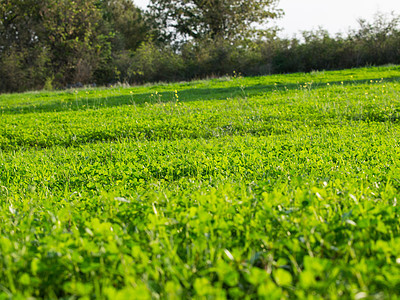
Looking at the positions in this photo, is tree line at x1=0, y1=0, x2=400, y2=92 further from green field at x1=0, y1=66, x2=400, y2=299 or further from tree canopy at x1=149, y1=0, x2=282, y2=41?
green field at x1=0, y1=66, x2=400, y2=299

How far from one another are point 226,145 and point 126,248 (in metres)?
4.38

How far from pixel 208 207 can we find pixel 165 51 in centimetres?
3250

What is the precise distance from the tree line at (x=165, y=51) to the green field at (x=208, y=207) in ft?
66.4

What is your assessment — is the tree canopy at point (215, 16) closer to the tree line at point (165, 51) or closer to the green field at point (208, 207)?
the tree line at point (165, 51)

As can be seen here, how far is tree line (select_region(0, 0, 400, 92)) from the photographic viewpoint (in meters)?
28.0

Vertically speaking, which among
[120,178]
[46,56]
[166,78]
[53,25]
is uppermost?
Result: [53,25]

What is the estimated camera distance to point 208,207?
9.05ft

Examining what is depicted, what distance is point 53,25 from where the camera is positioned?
103 feet

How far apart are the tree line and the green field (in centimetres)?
2024

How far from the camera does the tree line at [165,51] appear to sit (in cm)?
2803

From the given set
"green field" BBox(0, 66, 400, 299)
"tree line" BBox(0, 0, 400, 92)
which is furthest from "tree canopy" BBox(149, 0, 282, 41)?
"green field" BBox(0, 66, 400, 299)

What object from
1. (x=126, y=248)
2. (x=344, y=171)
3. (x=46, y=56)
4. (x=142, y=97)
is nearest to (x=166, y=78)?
(x=46, y=56)

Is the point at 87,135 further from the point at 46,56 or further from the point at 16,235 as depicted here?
the point at 46,56

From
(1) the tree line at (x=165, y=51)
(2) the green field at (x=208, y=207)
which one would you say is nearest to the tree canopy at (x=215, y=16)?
(1) the tree line at (x=165, y=51)
